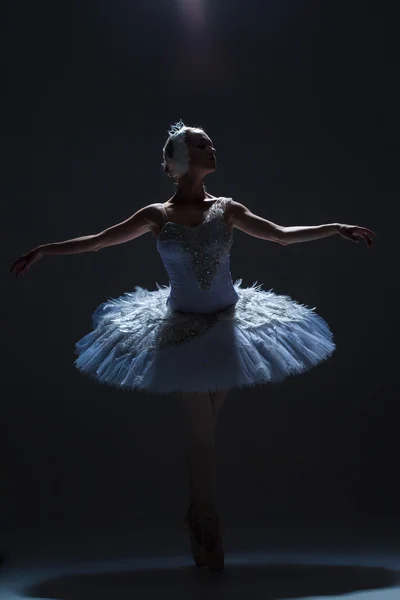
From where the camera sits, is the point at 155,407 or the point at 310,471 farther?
the point at 155,407

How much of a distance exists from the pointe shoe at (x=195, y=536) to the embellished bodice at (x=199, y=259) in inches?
24.4

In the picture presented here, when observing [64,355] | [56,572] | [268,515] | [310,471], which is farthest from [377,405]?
[56,572]

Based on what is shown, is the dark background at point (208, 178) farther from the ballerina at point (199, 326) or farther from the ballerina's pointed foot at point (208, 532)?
the ballerina's pointed foot at point (208, 532)

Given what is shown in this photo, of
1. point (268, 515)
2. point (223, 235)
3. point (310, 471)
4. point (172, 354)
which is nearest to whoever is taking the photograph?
point (172, 354)

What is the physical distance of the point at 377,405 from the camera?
13.5 ft

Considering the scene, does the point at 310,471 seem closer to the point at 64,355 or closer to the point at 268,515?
the point at 268,515

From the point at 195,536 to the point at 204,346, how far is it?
1.92 feet

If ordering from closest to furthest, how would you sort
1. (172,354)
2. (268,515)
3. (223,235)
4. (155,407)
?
(172,354) < (223,235) < (268,515) < (155,407)

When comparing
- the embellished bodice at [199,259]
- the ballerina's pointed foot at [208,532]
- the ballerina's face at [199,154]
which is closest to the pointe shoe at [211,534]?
the ballerina's pointed foot at [208,532]

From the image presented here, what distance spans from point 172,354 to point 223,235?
434mm

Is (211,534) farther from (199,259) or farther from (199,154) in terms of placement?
(199,154)

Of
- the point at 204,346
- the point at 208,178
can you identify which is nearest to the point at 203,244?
the point at 204,346

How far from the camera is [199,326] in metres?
2.84

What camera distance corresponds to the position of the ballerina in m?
2.71
